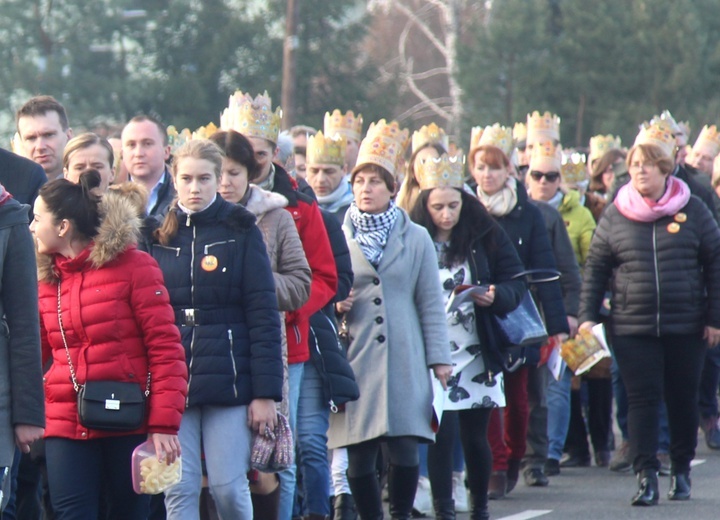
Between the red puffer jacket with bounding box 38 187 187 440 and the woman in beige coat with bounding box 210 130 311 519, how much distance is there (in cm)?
117

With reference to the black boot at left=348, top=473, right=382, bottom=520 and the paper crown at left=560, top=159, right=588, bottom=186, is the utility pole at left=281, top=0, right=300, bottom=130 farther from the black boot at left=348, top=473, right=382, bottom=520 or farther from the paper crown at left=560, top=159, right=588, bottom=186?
the black boot at left=348, top=473, right=382, bottom=520

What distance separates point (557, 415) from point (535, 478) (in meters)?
0.76

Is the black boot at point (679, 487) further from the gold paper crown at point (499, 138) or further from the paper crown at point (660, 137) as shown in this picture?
the gold paper crown at point (499, 138)

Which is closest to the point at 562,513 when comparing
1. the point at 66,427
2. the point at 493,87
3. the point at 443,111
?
the point at 66,427

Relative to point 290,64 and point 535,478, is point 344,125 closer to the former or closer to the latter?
point 535,478

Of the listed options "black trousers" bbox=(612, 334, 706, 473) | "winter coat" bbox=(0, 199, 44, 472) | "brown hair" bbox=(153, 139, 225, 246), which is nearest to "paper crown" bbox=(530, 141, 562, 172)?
"black trousers" bbox=(612, 334, 706, 473)

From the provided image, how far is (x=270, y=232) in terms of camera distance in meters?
7.33

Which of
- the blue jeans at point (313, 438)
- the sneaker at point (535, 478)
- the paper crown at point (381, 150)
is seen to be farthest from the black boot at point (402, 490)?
the sneaker at point (535, 478)

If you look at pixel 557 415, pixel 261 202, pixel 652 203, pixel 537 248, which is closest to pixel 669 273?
pixel 652 203

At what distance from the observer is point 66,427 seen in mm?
5961

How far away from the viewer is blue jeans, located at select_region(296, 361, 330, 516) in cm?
768

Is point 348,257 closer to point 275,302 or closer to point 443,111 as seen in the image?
point 275,302

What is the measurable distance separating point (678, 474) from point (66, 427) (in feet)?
15.2

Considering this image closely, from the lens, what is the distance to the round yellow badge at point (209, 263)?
6559mm
